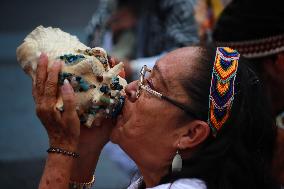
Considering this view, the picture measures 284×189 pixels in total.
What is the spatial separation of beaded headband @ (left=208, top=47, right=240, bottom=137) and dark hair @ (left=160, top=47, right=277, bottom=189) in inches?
0.8

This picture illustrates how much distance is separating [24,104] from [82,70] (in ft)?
10.3

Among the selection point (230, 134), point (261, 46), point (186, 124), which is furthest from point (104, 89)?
point (261, 46)

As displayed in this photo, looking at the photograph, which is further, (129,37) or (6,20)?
(6,20)

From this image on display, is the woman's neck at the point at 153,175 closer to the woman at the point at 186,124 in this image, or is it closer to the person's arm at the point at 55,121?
the woman at the point at 186,124

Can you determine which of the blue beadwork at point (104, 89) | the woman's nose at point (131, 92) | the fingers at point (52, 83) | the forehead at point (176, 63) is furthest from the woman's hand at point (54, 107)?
the forehead at point (176, 63)

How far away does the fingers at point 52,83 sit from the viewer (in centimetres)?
202

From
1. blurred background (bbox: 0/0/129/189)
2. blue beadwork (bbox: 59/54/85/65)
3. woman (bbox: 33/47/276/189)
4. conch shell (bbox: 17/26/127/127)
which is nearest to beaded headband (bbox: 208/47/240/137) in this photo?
woman (bbox: 33/47/276/189)

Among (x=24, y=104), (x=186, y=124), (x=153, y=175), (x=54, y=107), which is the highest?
(x=54, y=107)

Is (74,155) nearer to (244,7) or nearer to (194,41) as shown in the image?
(244,7)

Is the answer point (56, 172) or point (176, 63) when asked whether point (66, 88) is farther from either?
point (176, 63)

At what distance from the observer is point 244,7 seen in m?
3.10

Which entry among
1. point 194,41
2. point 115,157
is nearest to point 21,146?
point 115,157

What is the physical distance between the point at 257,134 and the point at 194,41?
2.14 m

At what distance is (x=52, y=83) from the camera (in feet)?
6.65
